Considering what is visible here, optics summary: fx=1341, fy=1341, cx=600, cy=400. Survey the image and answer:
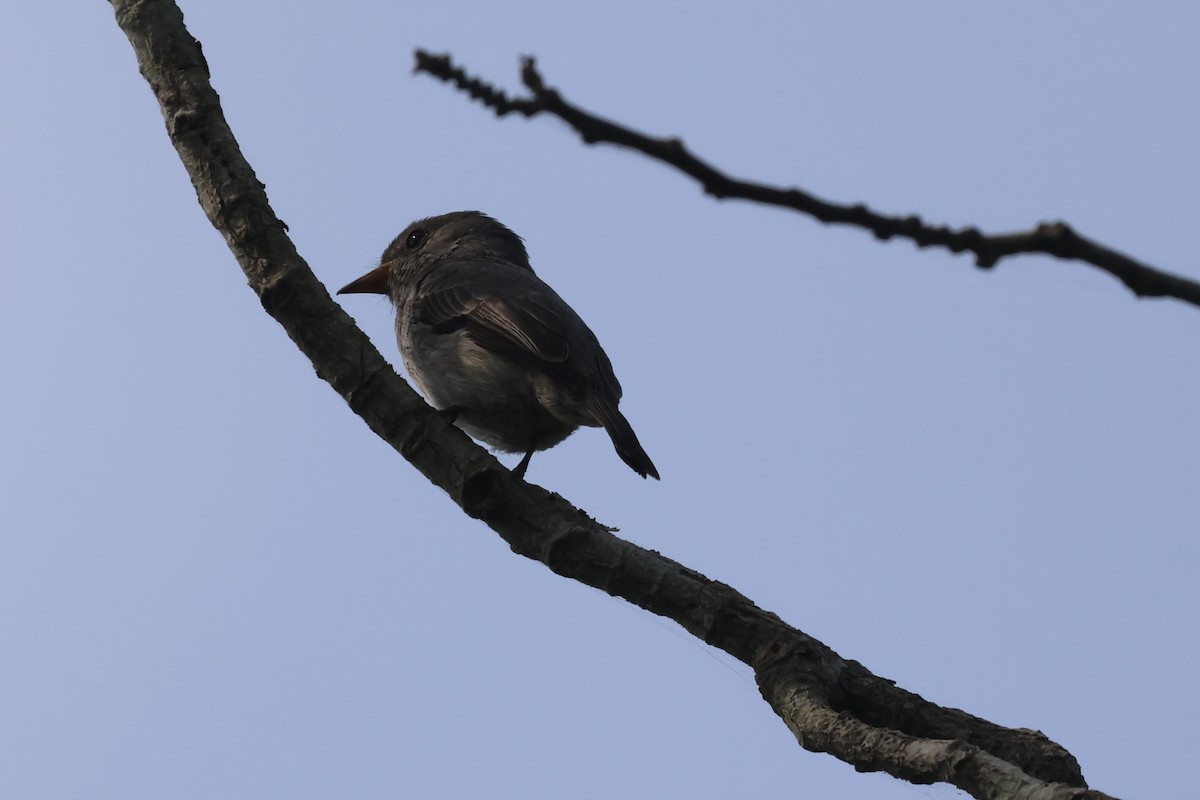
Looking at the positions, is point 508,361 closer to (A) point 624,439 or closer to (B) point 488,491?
(A) point 624,439

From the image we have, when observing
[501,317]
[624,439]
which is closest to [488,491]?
[624,439]

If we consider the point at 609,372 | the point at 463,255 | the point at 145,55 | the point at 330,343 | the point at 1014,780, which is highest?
the point at 463,255

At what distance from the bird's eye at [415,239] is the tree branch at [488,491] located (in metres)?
4.65

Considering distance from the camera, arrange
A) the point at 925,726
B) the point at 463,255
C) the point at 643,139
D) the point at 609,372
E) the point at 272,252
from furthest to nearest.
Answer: the point at 463,255 < the point at 609,372 < the point at 272,252 < the point at 925,726 < the point at 643,139

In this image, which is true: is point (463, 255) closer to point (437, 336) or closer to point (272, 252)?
point (437, 336)

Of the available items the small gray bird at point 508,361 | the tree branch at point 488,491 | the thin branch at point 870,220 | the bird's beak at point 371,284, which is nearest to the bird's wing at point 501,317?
the small gray bird at point 508,361

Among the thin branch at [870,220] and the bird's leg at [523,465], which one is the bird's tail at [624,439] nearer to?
the bird's leg at [523,465]

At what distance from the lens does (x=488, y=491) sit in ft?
17.9

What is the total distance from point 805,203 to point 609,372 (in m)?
6.38

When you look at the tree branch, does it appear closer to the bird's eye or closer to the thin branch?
the thin branch

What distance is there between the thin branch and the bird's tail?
515 centimetres

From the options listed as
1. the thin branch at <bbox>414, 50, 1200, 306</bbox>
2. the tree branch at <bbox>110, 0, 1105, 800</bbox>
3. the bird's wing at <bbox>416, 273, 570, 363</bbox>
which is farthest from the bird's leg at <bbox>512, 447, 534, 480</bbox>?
A: the thin branch at <bbox>414, 50, 1200, 306</bbox>

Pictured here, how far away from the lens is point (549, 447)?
8.27m

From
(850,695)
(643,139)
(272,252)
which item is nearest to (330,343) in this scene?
(272,252)
